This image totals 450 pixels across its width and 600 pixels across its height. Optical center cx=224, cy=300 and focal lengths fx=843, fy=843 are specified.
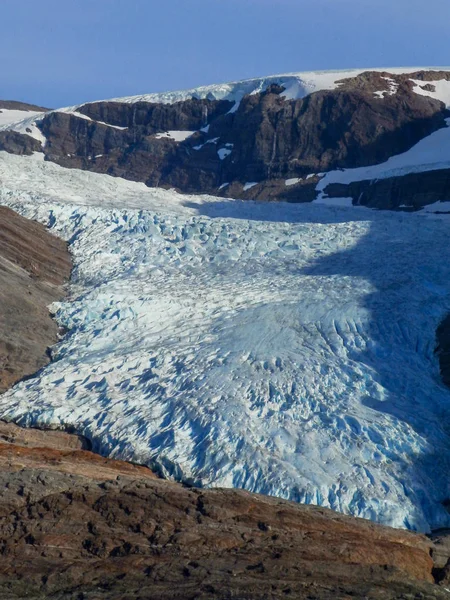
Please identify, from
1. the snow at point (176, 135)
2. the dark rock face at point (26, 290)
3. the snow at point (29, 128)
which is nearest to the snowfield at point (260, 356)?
the dark rock face at point (26, 290)

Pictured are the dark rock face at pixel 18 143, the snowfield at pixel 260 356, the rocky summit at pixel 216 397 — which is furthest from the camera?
the dark rock face at pixel 18 143

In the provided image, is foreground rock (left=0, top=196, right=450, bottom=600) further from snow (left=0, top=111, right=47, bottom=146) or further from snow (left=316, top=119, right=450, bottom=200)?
snow (left=0, top=111, right=47, bottom=146)

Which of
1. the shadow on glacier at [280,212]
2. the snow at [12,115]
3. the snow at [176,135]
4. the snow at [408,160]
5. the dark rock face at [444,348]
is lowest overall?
the dark rock face at [444,348]

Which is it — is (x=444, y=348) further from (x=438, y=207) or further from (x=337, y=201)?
(x=337, y=201)

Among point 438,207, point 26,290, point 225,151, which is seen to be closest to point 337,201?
point 438,207

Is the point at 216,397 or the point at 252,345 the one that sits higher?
the point at 252,345

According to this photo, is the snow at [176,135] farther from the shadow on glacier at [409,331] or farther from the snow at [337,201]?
the shadow on glacier at [409,331]

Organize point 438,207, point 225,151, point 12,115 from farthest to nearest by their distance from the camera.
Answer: point 12,115
point 225,151
point 438,207
